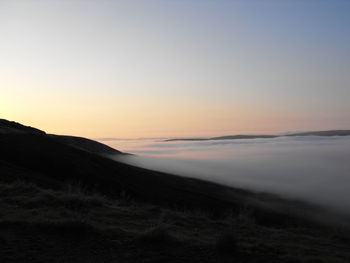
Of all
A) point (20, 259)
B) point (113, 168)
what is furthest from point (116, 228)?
point (113, 168)

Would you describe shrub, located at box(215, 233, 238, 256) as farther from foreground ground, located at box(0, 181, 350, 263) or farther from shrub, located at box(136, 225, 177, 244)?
shrub, located at box(136, 225, 177, 244)

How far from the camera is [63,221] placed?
813 centimetres

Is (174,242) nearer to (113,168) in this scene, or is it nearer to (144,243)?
(144,243)

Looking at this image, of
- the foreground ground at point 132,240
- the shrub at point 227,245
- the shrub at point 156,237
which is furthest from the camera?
the shrub at point 156,237

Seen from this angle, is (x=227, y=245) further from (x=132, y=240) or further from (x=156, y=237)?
(x=132, y=240)

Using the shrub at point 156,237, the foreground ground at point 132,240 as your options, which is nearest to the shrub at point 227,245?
the foreground ground at point 132,240

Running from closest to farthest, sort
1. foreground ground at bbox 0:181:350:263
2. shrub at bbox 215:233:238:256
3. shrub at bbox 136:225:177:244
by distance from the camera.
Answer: foreground ground at bbox 0:181:350:263
shrub at bbox 215:233:238:256
shrub at bbox 136:225:177:244

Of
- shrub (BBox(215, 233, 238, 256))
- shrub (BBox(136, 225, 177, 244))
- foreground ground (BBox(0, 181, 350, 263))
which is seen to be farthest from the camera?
shrub (BBox(136, 225, 177, 244))

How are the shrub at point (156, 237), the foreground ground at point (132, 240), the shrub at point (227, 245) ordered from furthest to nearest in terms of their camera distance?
the shrub at point (156, 237), the shrub at point (227, 245), the foreground ground at point (132, 240)

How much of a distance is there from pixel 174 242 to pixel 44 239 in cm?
297

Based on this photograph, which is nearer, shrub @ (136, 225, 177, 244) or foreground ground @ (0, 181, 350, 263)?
foreground ground @ (0, 181, 350, 263)

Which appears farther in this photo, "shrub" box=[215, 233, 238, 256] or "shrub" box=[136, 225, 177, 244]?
"shrub" box=[136, 225, 177, 244]

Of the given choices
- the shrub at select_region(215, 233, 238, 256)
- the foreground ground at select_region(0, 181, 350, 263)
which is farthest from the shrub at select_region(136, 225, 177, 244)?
the shrub at select_region(215, 233, 238, 256)

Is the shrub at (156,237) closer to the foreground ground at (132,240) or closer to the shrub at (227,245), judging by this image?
the foreground ground at (132,240)
